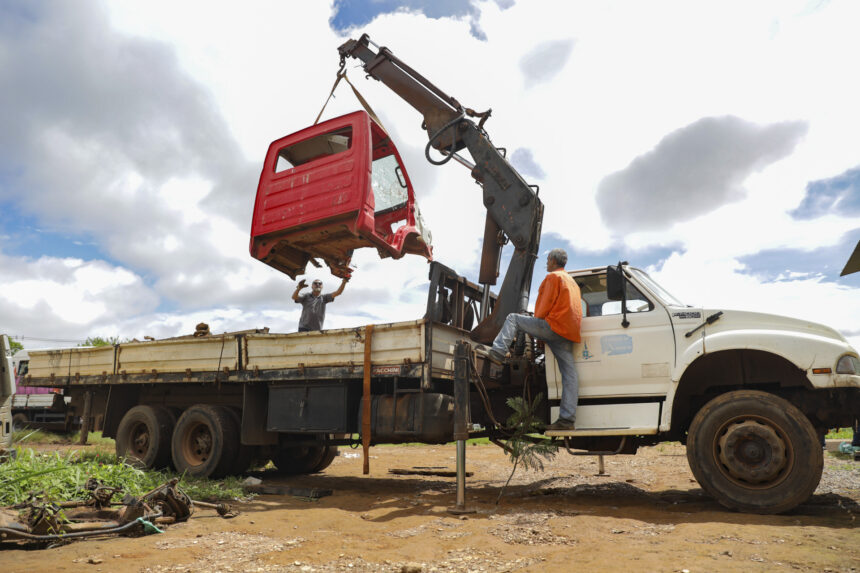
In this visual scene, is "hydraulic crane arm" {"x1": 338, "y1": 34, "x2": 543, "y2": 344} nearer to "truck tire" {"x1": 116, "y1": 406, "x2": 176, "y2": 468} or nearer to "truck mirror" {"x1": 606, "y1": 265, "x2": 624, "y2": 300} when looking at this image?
"truck mirror" {"x1": 606, "y1": 265, "x2": 624, "y2": 300}

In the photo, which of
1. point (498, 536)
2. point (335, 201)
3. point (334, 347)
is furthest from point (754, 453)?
point (335, 201)

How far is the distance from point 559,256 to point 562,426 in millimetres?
1637

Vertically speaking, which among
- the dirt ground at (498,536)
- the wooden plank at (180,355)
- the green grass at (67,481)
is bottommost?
the dirt ground at (498,536)

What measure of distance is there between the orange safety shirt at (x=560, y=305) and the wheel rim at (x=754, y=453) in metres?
1.51

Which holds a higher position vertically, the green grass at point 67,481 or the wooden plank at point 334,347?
the wooden plank at point 334,347

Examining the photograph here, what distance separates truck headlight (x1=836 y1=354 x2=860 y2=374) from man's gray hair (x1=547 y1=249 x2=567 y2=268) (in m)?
2.42

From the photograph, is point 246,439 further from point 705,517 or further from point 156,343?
point 705,517

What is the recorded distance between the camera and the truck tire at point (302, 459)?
8.20 meters

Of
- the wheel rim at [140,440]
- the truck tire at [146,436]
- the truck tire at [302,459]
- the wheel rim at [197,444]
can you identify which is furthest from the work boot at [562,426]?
the wheel rim at [140,440]

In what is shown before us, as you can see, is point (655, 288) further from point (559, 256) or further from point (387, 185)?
point (387, 185)

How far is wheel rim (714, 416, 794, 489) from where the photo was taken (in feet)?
15.4

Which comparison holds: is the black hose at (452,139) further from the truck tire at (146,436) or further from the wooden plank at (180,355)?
the truck tire at (146,436)

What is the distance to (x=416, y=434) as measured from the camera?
5773mm

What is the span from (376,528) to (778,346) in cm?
367
